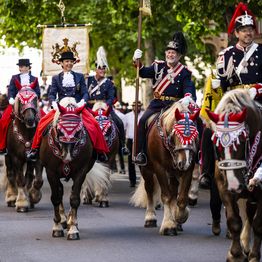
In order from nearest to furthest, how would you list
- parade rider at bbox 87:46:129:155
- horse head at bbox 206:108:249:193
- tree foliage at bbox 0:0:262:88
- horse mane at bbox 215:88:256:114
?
horse head at bbox 206:108:249:193
horse mane at bbox 215:88:256:114
parade rider at bbox 87:46:129:155
tree foliage at bbox 0:0:262:88

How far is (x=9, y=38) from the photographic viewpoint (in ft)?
138

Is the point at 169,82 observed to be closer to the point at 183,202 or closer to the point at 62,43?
the point at 183,202

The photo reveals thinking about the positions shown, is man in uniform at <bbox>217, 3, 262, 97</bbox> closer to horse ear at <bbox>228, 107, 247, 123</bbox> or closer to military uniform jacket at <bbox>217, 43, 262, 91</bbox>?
military uniform jacket at <bbox>217, 43, 262, 91</bbox>

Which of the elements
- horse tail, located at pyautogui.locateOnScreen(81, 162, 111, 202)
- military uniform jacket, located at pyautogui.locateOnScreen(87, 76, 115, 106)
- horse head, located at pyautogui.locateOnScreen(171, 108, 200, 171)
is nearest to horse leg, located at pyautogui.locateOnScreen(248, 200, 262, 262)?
horse head, located at pyautogui.locateOnScreen(171, 108, 200, 171)

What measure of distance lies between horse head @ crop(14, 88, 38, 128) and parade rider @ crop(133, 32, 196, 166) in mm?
2798

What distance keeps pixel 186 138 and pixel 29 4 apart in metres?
16.8

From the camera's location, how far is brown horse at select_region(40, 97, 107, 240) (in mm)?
14867

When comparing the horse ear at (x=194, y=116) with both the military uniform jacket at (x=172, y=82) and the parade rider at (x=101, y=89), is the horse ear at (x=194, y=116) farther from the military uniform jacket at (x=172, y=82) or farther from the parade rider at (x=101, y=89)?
the parade rider at (x=101, y=89)

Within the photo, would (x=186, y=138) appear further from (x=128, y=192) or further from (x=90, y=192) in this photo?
(x=128, y=192)

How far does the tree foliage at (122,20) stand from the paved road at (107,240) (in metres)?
7.44

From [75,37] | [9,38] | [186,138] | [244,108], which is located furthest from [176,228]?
[9,38]

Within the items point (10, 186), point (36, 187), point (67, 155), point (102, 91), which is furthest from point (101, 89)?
point (67, 155)

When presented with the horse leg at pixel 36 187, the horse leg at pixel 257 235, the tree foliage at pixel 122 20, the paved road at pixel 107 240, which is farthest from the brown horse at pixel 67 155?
the tree foliage at pixel 122 20

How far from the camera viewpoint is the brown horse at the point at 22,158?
61.0 ft
